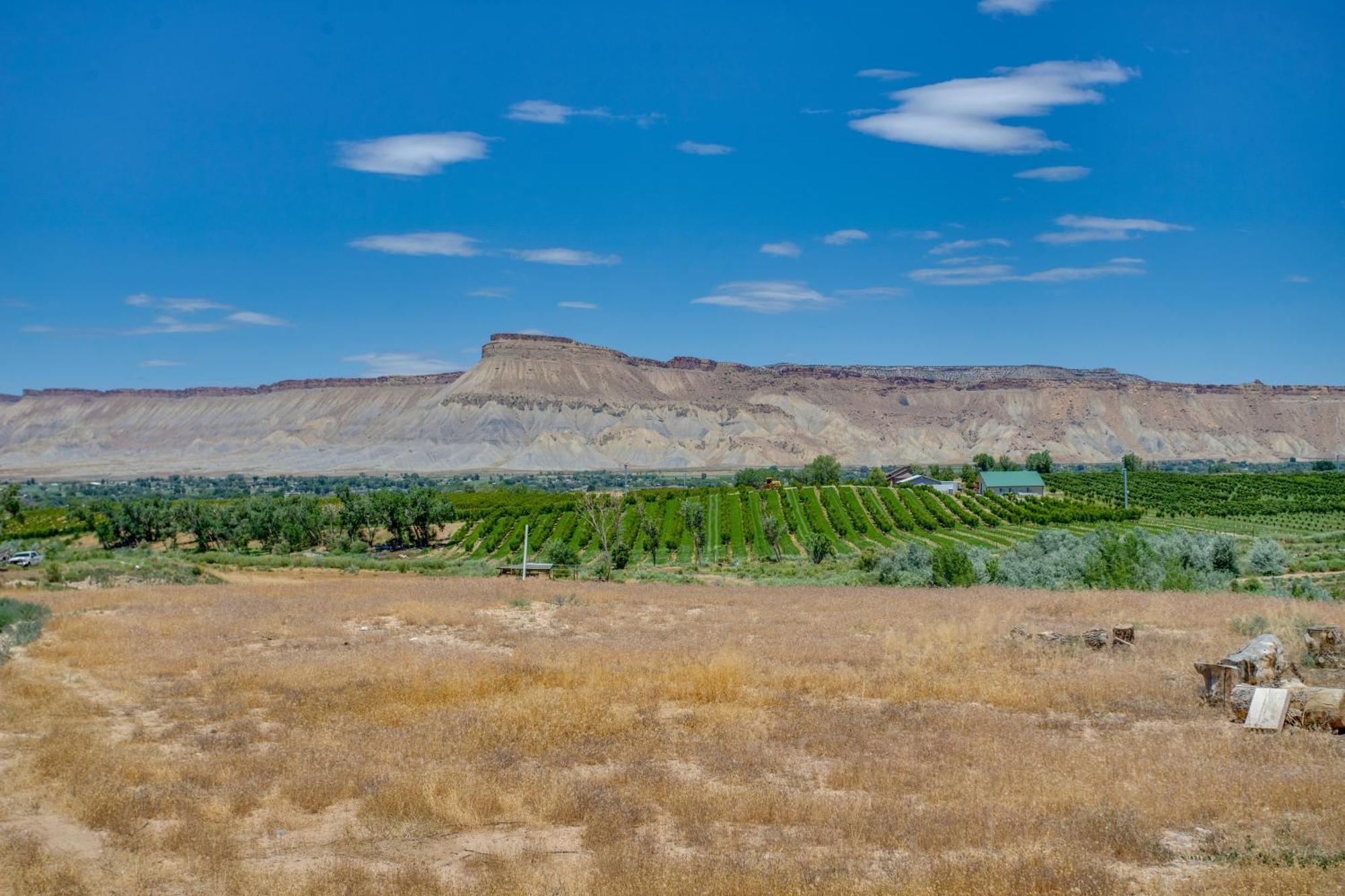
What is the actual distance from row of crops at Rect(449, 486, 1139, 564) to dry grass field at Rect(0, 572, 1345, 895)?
1966 inches

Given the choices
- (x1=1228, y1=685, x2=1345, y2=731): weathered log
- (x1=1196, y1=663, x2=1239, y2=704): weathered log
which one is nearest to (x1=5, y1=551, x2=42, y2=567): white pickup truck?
(x1=1196, y1=663, x2=1239, y2=704): weathered log

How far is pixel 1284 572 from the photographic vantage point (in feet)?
146

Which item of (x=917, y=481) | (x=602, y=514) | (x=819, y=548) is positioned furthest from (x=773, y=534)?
(x=917, y=481)

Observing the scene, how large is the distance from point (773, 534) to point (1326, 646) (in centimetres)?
5751

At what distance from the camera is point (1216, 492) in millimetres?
112875

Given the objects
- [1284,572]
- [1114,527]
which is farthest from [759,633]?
[1114,527]

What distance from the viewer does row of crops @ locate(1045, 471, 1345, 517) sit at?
311ft

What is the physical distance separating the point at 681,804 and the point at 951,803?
281cm

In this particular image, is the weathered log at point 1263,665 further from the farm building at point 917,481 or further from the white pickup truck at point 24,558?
the farm building at point 917,481

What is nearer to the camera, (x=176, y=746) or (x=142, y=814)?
→ (x=142, y=814)

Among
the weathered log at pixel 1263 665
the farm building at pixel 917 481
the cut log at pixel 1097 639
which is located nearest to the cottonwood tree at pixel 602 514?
the farm building at pixel 917 481

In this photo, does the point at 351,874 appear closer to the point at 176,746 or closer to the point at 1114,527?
the point at 176,746

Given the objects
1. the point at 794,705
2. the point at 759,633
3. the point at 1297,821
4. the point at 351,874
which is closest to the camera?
the point at 351,874

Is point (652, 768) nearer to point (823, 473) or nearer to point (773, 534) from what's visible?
point (773, 534)
